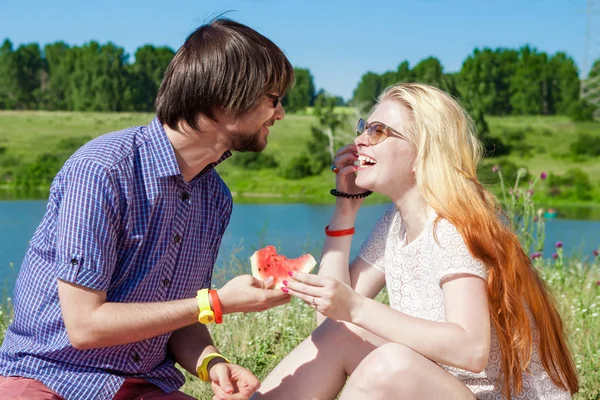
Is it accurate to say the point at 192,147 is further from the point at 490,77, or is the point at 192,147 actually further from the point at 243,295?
the point at 490,77

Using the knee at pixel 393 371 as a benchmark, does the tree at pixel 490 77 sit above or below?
above

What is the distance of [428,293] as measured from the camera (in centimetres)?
278

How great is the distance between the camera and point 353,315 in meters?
2.56

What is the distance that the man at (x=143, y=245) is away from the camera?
2412 millimetres

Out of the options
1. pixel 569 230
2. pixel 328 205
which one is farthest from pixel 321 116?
pixel 569 230

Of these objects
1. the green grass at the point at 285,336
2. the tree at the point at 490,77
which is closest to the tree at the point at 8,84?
the tree at the point at 490,77

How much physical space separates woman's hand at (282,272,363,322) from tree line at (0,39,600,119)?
39730 mm

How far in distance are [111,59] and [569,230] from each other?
106 ft

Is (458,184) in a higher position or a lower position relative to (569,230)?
higher

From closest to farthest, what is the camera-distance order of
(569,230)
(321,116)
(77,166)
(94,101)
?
(77,166) < (569,230) < (321,116) < (94,101)

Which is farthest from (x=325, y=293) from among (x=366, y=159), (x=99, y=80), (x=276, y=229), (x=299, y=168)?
(x=99, y=80)

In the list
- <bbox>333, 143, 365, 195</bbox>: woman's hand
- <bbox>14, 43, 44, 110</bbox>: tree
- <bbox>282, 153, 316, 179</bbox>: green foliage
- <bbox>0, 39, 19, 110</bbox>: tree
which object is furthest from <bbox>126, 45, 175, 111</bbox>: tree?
<bbox>333, 143, 365, 195</bbox>: woman's hand

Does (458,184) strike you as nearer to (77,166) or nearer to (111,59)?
(77,166)

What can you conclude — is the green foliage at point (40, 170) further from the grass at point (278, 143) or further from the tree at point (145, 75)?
the tree at point (145, 75)
